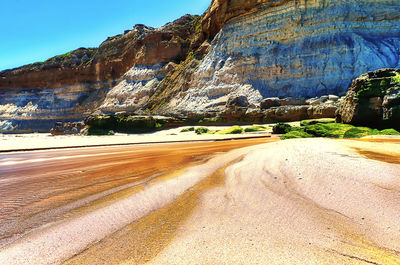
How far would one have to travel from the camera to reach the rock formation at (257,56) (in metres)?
18.5

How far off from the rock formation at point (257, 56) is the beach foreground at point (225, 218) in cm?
1299

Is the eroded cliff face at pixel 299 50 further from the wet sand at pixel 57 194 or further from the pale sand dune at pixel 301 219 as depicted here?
the pale sand dune at pixel 301 219

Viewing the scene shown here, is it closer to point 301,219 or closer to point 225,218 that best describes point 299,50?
point 301,219

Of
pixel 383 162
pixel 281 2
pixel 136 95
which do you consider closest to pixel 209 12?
pixel 281 2

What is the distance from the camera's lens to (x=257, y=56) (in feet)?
71.4

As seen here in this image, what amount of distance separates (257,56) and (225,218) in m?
22.4

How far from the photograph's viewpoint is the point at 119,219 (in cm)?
159

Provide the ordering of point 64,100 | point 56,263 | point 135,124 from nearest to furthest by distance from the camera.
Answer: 1. point 56,263
2. point 135,124
3. point 64,100

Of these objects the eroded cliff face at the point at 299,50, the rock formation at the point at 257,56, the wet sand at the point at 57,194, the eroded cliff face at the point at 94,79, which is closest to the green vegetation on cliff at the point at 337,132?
the wet sand at the point at 57,194

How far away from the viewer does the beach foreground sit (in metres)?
1.10

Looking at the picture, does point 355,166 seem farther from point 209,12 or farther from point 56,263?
point 209,12

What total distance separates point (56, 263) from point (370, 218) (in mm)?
1760

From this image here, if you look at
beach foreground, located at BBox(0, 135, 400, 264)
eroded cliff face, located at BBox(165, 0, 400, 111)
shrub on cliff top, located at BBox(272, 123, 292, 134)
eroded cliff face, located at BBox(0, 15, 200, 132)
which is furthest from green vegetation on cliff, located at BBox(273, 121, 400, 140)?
eroded cliff face, located at BBox(0, 15, 200, 132)

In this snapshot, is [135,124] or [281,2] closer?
[135,124]
